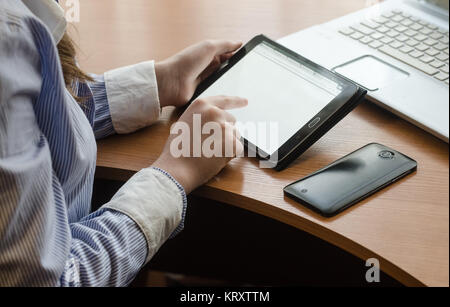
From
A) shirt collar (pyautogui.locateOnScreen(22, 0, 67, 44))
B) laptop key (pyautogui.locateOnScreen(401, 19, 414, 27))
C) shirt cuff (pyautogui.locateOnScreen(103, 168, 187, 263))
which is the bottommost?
shirt cuff (pyautogui.locateOnScreen(103, 168, 187, 263))

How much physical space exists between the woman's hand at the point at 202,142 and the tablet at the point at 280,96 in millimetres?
21

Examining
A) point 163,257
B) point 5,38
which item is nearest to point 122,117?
point 5,38

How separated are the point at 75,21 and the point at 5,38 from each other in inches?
19.6

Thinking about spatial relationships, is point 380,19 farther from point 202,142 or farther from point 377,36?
point 202,142

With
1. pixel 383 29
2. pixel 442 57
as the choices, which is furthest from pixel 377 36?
pixel 442 57

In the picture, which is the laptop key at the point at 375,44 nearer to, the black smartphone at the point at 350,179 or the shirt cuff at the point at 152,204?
the black smartphone at the point at 350,179

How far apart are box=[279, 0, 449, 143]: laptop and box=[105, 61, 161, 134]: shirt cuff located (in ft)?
0.76

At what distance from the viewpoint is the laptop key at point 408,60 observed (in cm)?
79

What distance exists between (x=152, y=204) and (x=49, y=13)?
25cm

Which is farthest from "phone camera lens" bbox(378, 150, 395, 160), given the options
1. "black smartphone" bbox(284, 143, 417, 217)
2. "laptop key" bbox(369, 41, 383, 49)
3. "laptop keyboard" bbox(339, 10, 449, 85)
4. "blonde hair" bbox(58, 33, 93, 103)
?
"blonde hair" bbox(58, 33, 93, 103)

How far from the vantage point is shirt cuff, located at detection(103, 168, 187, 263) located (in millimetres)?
681

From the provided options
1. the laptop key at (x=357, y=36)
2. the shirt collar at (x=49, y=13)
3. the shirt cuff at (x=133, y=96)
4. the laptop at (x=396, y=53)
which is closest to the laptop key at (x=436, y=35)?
the laptop at (x=396, y=53)

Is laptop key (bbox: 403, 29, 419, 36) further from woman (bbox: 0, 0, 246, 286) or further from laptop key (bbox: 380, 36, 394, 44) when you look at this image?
woman (bbox: 0, 0, 246, 286)
